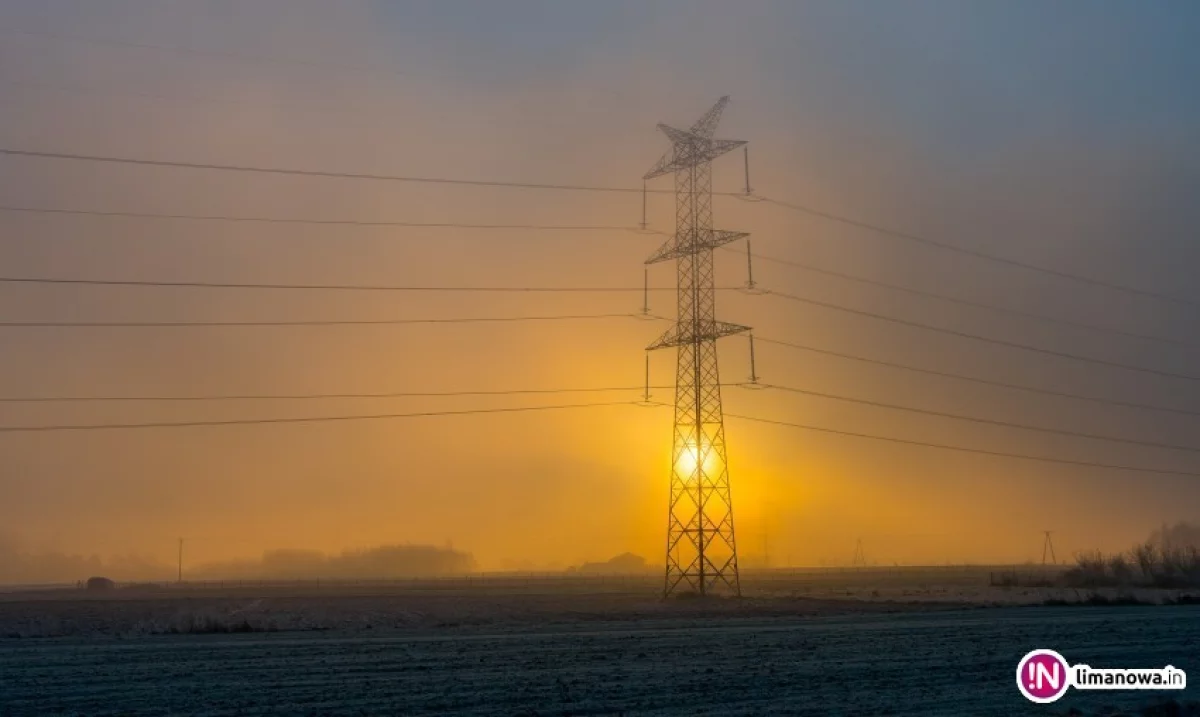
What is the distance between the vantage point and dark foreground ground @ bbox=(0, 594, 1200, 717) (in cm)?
2895

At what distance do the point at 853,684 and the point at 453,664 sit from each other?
13519mm

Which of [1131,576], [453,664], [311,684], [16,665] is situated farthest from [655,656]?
[1131,576]

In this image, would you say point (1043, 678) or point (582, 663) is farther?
point (582, 663)

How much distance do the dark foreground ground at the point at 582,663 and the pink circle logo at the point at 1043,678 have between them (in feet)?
1.59

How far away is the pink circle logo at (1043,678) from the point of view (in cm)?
3084

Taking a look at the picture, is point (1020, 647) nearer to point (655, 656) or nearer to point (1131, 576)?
point (655, 656)

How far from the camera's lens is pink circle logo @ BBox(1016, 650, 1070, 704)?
30844 millimetres

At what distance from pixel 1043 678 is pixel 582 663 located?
1464cm

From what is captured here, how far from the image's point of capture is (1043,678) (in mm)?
32688

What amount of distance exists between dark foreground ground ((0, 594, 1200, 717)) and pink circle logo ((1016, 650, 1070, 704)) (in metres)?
→ 0.48

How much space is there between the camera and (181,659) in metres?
41.2

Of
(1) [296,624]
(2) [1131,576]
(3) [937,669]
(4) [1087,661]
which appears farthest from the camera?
(2) [1131,576]

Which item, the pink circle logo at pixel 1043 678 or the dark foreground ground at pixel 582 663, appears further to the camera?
the pink circle logo at pixel 1043 678

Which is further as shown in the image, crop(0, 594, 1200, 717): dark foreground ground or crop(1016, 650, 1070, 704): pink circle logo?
crop(1016, 650, 1070, 704): pink circle logo
